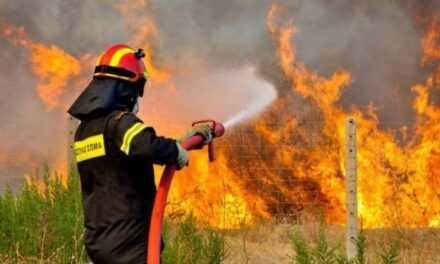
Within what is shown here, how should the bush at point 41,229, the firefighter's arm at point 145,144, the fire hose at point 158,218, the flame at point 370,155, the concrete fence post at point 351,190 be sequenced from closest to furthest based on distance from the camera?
the firefighter's arm at point 145,144 < the fire hose at point 158,218 < the bush at point 41,229 < the concrete fence post at point 351,190 < the flame at point 370,155

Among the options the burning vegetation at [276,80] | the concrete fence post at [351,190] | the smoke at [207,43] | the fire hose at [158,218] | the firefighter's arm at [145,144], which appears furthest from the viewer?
the smoke at [207,43]

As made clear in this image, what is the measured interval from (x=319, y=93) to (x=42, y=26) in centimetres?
504

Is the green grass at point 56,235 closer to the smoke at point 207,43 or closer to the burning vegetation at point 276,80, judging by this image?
the burning vegetation at point 276,80

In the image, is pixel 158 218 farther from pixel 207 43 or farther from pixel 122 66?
pixel 207 43

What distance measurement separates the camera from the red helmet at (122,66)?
10.9 ft

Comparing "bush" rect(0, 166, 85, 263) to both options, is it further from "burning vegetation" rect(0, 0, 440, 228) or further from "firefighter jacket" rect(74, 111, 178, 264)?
"burning vegetation" rect(0, 0, 440, 228)

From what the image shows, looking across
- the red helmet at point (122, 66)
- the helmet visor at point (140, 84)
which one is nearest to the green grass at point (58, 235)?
the helmet visor at point (140, 84)

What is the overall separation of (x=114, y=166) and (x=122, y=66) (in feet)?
1.70

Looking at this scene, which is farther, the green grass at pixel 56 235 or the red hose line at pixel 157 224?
the green grass at pixel 56 235

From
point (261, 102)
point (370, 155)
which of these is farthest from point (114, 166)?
point (261, 102)

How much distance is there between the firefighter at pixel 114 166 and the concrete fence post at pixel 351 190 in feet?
10.7

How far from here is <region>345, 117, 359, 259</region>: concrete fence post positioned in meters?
6.21

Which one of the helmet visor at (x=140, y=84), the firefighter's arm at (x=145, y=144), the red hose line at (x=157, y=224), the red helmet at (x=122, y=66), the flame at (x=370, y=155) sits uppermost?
the flame at (x=370, y=155)

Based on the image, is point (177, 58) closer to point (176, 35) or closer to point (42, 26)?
point (176, 35)
